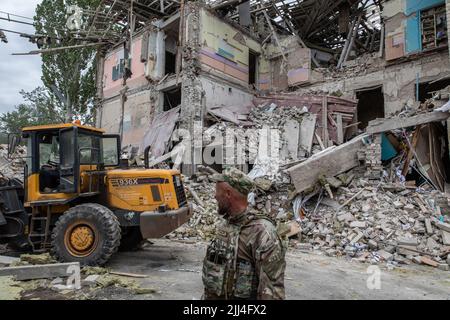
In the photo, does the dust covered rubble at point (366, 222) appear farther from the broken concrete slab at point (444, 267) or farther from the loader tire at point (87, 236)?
the loader tire at point (87, 236)

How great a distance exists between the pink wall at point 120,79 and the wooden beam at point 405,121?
10.9 metres

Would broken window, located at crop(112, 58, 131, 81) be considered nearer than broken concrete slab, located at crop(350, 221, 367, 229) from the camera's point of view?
No

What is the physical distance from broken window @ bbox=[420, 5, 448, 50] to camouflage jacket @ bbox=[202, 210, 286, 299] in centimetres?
1379

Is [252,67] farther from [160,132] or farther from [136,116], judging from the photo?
[160,132]

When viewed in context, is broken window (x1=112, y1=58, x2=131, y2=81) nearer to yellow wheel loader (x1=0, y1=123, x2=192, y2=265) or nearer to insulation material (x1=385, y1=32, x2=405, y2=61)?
yellow wheel loader (x1=0, y1=123, x2=192, y2=265)

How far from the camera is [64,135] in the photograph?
5.43 metres

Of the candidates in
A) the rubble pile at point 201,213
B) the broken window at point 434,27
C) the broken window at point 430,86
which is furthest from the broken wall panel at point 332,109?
the rubble pile at point 201,213

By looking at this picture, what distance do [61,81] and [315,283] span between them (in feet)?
72.7

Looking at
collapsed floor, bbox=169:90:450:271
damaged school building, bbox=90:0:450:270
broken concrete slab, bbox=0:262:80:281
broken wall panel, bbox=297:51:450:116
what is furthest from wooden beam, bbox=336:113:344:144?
broken concrete slab, bbox=0:262:80:281

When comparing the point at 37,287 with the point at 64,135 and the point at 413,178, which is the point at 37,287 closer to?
the point at 64,135

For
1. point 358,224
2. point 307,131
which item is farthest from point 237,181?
point 307,131

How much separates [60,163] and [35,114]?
89.5 ft

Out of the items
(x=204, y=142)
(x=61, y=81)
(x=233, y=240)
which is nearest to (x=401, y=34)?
(x=204, y=142)

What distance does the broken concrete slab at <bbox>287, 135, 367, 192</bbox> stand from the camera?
864cm
